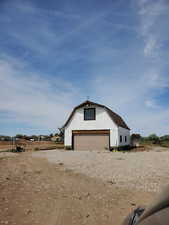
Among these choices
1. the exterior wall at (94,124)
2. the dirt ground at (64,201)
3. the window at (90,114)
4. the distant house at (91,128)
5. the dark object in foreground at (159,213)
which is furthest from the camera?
A: the window at (90,114)

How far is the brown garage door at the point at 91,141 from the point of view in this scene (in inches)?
903

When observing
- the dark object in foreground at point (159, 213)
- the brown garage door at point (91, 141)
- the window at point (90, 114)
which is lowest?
the brown garage door at point (91, 141)

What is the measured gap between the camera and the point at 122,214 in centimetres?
395

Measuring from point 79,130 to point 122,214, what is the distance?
65.5 ft

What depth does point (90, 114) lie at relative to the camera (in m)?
24.0

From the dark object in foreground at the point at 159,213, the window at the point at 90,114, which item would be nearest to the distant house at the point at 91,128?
the window at the point at 90,114

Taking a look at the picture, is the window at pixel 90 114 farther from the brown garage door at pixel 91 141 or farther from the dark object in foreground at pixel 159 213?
the dark object in foreground at pixel 159 213

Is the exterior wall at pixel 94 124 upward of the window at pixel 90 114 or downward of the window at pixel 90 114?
downward

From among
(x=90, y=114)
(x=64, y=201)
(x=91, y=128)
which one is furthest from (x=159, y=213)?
(x=90, y=114)

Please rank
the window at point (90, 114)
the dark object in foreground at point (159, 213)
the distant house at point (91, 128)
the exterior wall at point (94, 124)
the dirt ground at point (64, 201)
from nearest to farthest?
the dark object in foreground at point (159, 213), the dirt ground at point (64, 201), the exterior wall at point (94, 124), the distant house at point (91, 128), the window at point (90, 114)

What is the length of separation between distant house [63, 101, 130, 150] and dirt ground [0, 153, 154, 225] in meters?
16.5

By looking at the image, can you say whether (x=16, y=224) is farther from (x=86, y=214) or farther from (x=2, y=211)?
(x=86, y=214)

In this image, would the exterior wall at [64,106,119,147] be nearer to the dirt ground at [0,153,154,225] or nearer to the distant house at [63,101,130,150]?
the distant house at [63,101,130,150]

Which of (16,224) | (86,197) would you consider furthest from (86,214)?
(16,224)
